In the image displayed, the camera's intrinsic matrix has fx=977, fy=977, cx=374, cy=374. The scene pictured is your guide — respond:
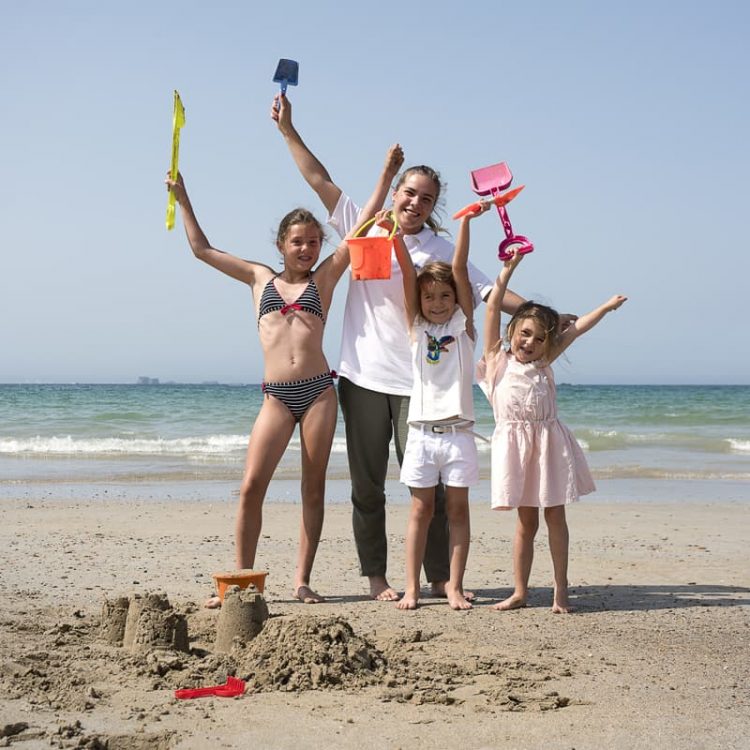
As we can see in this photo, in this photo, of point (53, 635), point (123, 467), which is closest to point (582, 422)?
point (123, 467)

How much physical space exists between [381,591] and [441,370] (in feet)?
3.87

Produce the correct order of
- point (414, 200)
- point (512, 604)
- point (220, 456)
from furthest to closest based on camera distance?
point (220, 456) < point (414, 200) < point (512, 604)

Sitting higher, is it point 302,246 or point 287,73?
point 287,73

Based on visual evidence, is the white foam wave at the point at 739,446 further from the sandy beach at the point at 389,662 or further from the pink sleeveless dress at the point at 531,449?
the pink sleeveless dress at the point at 531,449

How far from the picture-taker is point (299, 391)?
482cm

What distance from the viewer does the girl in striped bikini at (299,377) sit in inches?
189

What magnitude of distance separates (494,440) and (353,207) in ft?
4.55

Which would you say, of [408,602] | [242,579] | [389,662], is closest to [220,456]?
[408,602]

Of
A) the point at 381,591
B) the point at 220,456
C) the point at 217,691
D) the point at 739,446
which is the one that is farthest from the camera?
the point at 739,446

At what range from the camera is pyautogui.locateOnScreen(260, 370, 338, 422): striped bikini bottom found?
4.82 metres

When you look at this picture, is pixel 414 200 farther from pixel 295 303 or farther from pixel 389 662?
pixel 389 662

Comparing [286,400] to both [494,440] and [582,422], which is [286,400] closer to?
[494,440]

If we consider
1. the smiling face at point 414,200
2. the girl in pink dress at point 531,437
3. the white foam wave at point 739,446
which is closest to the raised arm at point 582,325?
the girl in pink dress at point 531,437

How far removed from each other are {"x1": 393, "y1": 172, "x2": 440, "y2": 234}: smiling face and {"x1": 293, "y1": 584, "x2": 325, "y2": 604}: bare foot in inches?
73.6
